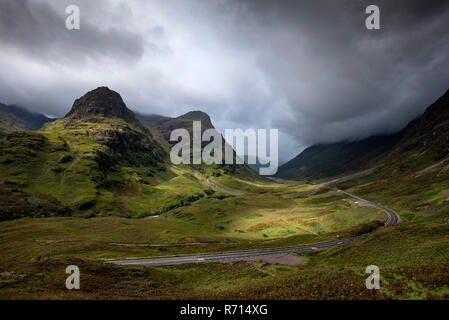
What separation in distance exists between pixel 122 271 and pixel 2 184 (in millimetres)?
195589

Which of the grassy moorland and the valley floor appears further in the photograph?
the grassy moorland

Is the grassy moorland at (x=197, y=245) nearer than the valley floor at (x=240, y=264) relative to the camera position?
No

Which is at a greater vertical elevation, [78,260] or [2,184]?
[2,184]

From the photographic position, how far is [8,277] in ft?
84.0

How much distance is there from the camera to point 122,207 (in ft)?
560

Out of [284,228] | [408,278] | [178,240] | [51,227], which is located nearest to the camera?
[408,278]

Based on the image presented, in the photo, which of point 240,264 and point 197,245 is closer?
point 240,264

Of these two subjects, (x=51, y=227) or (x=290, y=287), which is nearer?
(x=290, y=287)

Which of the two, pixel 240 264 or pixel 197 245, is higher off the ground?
pixel 240 264

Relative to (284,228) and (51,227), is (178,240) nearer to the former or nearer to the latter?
(284,228)

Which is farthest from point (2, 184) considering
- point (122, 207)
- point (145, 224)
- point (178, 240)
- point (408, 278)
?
point (408, 278)
